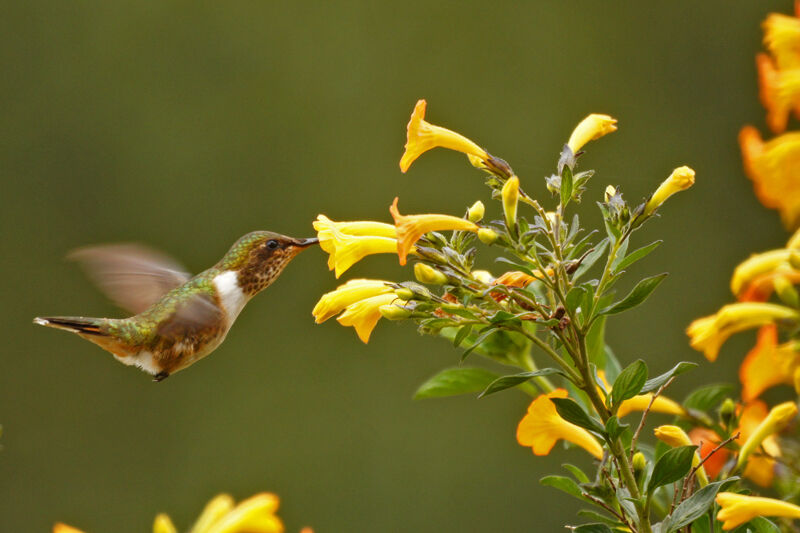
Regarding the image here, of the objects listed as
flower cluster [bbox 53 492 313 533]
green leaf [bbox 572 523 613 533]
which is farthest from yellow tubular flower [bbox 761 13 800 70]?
flower cluster [bbox 53 492 313 533]

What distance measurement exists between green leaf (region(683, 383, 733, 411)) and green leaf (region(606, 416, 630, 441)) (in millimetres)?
358

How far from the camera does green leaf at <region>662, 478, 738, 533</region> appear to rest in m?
1.01

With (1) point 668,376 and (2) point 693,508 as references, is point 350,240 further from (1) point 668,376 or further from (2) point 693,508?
(2) point 693,508

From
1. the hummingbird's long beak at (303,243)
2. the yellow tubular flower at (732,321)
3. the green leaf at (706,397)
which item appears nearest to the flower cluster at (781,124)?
the yellow tubular flower at (732,321)

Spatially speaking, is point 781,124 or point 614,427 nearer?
point 614,427

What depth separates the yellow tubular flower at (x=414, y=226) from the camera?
3.74ft

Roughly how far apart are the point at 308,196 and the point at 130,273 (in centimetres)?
379

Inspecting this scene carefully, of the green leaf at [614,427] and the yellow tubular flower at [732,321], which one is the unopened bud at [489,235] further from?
the yellow tubular flower at [732,321]

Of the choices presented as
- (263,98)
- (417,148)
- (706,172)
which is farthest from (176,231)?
(417,148)

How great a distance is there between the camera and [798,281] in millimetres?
1397

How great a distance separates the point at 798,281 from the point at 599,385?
1.30 ft

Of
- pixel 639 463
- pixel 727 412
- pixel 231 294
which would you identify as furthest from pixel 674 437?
pixel 231 294

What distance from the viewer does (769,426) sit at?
1.29 m

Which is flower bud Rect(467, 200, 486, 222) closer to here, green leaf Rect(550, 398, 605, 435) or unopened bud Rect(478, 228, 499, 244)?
unopened bud Rect(478, 228, 499, 244)
